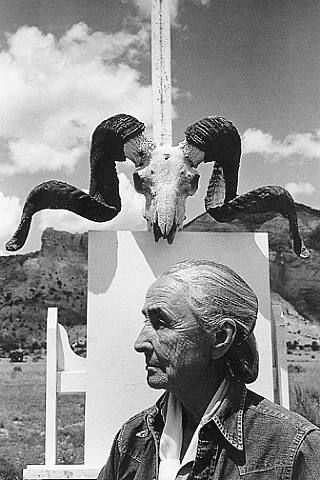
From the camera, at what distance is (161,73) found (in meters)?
2.08

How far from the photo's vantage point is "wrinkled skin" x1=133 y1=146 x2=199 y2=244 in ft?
6.12

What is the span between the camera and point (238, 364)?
78 cm

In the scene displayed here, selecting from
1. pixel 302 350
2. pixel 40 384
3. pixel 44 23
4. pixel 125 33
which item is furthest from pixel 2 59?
pixel 302 350

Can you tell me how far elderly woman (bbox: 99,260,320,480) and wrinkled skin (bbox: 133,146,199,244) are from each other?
109cm

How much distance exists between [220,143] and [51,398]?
30.7 inches

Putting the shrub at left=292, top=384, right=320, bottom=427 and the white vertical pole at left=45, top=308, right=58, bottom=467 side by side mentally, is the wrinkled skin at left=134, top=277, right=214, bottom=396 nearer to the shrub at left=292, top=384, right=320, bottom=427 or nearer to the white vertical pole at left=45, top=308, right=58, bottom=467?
the white vertical pole at left=45, top=308, right=58, bottom=467

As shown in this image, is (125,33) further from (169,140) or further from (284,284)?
(169,140)

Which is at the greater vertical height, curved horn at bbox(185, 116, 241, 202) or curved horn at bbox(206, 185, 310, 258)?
curved horn at bbox(185, 116, 241, 202)

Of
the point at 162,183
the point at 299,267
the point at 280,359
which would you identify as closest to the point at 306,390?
the point at 299,267

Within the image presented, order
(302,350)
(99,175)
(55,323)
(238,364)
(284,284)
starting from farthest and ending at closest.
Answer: (284,284) < (302,350) < (99,175) < (55,323) < (238,364)

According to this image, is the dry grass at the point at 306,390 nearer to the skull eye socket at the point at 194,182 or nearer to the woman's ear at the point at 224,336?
the skull eye socket at the point at 194,182

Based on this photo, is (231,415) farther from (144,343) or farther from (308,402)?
(308,402)

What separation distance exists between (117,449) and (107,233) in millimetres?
1163

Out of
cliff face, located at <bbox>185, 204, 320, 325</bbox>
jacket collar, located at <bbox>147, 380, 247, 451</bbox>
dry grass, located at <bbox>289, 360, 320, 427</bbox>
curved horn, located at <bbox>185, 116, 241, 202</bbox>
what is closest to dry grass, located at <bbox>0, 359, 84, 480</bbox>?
dry grass, located at <bbox>289, 360, 320, 427</bbox>
